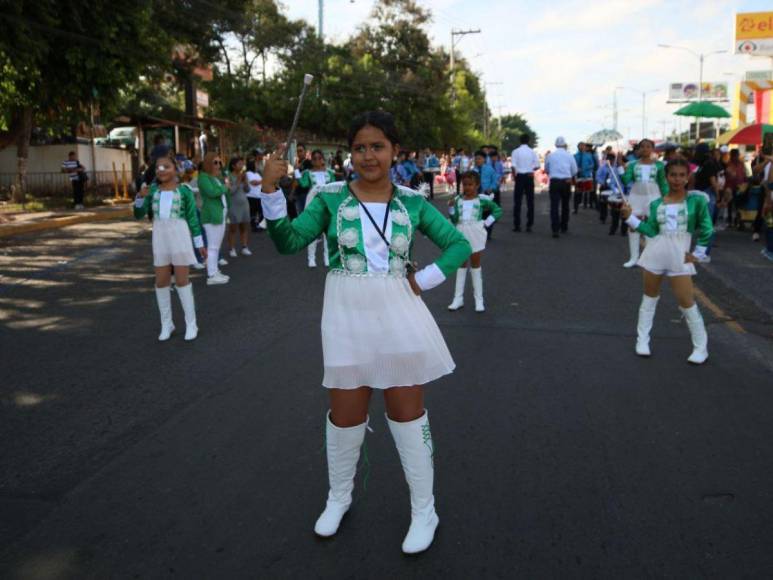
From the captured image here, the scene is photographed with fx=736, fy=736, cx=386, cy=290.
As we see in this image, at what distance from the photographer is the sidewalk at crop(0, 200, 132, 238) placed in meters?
16.9

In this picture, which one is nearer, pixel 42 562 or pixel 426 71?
pixel 42 562

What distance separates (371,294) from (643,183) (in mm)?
8701

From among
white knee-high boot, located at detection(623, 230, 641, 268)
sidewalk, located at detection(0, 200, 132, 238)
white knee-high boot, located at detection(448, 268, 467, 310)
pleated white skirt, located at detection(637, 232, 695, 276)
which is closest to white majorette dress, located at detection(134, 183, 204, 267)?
white knee-high boot, located at detection(448, 268, 467, 310)

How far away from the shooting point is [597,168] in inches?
773

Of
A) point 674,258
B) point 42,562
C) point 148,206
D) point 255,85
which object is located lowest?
point 42,562

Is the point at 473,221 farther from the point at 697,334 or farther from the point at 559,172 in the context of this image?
the point at 559,172

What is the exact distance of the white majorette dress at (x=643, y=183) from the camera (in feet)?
35.0

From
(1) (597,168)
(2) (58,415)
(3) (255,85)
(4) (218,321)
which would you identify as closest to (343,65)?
(3) (255,85)

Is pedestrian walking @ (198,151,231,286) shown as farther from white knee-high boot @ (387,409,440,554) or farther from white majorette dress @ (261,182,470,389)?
white knee-high boot @ (387,409,440,554)

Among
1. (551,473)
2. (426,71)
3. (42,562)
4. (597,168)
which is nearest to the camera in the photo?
(42,562)

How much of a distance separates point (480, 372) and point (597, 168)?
49.0ft

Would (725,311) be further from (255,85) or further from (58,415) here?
(255,85)

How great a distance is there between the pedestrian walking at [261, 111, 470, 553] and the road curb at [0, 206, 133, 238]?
596 inches

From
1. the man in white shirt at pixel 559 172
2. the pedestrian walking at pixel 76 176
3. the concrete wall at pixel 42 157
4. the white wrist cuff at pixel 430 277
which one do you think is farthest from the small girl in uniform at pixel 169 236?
the concrete wall at pixel 42 157
